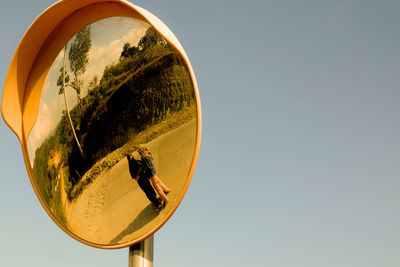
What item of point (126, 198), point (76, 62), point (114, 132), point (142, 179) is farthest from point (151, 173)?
point (76, 62)

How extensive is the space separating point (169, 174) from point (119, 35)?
1.23m

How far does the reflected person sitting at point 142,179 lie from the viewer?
3408 millimetres

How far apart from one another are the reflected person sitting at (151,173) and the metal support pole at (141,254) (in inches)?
14.3

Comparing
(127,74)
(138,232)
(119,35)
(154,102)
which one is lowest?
(138,232)

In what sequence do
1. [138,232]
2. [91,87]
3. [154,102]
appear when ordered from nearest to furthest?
[138,232]
[154,102]
[91,87]

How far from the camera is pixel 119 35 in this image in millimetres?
3816

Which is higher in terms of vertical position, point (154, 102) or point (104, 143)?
point (154, 102)

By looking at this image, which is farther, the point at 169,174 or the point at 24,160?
the point at 24,160

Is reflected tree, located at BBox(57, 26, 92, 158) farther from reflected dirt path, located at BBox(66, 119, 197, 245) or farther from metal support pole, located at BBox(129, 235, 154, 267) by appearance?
metal support pole, located at BBox(129, 235, 154, 267)

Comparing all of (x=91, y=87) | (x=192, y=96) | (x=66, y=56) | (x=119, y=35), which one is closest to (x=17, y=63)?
(x=66, y=56)

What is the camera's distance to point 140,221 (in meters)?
3.42

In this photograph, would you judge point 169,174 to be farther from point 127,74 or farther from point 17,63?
point 17,63

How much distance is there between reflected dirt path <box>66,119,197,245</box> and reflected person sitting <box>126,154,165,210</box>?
31 millimetres

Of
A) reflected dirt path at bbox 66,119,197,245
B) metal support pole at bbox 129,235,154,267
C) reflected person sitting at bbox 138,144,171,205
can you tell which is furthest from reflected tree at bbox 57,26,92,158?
metal support pole at bbox 129,235,154,267
